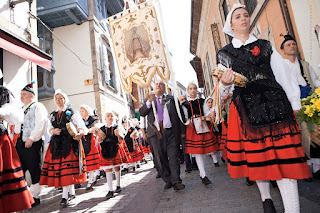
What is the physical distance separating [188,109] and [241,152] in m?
2.87

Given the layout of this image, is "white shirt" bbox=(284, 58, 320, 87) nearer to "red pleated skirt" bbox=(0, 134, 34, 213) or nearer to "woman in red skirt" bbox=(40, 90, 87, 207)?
"woman in red skirt" bbox=(40, 90, 87, 207)

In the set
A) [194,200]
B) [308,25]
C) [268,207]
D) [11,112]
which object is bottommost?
[194,200]

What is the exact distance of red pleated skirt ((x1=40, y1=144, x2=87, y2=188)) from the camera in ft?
13.1

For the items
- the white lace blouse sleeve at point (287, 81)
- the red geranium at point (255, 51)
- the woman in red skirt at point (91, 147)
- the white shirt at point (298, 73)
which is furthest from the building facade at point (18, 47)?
the white shirt at point (298, 73)

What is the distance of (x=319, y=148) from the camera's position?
2.90m

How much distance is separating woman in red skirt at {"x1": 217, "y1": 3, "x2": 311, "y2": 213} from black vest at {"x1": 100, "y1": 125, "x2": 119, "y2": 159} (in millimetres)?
3021

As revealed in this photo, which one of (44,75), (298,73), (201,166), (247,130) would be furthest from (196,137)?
(44,75)

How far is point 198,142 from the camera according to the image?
15.0 ft

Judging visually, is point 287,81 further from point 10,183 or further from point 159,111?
point 10,183

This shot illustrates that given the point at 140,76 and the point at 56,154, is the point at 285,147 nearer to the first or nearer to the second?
the point at 140,76

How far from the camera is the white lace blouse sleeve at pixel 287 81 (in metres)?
2.05

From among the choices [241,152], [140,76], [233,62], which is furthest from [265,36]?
[241,152]

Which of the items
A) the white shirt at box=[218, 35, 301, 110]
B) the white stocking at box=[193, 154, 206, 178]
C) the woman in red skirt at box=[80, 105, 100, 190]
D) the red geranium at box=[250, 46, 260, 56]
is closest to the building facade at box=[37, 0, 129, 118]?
the woman in red skirt at box=[80, 105, 100, 190]

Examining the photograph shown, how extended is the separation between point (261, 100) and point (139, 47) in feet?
9.31
